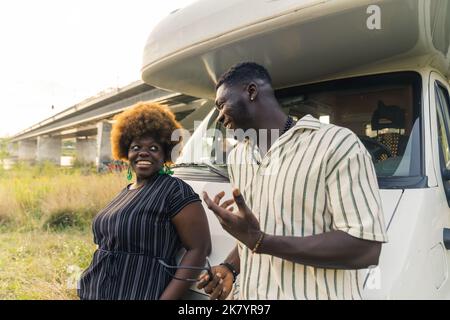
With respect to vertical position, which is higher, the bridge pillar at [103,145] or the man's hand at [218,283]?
the bridge pillar at [103,145]

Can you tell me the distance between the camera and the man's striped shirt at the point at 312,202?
1.42 metres

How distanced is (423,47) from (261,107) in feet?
4.33

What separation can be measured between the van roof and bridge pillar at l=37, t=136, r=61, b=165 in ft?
138

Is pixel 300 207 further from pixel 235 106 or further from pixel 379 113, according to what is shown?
pixel 379 113

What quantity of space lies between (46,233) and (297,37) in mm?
7338

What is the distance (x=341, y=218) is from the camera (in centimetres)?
143


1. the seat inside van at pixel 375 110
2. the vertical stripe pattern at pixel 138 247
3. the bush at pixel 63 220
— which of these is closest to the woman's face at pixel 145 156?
the vertical stripe pattern at pixel 138 247

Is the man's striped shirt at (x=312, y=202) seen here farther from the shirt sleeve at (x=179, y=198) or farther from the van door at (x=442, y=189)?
the van door at (x=442, y=189)

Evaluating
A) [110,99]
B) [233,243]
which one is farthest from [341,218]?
[110,99]

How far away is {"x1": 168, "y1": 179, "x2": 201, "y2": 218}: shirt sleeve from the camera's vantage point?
2184mm

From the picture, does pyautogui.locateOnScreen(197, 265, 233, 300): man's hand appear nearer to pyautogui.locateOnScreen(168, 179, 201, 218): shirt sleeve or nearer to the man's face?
pyautogui.locateOnScreen(168, 179, 201, 218): shirt sleeve

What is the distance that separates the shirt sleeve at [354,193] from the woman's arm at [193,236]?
0.90 meters

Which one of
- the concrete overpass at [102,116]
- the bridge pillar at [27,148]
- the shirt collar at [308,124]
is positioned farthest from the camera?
the bridge pillar at [27,148]

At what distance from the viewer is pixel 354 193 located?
55.6 inches
